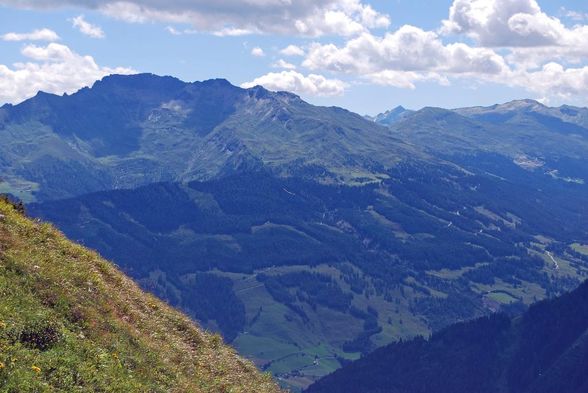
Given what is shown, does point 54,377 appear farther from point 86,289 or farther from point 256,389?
point 256,389

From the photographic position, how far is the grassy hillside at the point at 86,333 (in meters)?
30.0

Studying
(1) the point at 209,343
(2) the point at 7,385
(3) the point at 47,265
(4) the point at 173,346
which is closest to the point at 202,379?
(4) the point at 173,346

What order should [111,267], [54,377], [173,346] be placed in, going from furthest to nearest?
[111,267], [173,346], [54,377]

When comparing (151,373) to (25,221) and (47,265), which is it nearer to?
(47,265)

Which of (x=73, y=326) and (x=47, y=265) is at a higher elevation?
(x=47, y=265)

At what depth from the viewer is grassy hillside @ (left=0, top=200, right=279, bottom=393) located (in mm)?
30000

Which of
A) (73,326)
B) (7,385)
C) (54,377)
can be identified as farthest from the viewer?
(73,326)

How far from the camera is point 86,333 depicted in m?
34.4

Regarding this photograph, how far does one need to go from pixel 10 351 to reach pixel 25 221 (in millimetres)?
15224

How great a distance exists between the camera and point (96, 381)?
100 ft

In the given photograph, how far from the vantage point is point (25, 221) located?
140 feet

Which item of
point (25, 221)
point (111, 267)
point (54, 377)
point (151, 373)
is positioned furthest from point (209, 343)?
point (54, 377)

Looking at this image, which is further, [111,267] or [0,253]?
[111,267]

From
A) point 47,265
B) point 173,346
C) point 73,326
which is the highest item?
point 47,265
